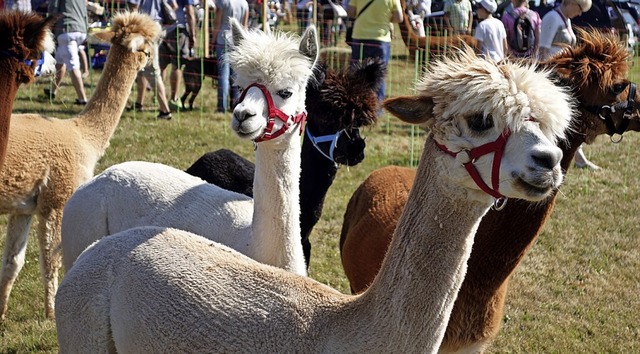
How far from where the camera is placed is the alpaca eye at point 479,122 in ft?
7.59

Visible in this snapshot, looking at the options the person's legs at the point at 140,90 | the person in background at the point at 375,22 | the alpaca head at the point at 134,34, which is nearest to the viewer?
the alpaca head at the point at 134,34

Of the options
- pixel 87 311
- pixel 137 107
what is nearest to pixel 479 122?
pixel 87 311

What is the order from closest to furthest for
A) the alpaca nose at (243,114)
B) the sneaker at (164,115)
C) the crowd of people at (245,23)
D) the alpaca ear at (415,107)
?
the alpaca ear at (415,107), the alpaca nose at (243,114), the crowd of people at (245,23), the sneaker at (164,115)

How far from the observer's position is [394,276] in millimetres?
2398

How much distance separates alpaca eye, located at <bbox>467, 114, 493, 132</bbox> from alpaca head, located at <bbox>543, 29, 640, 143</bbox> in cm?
148

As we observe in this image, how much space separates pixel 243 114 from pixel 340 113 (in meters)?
1.21

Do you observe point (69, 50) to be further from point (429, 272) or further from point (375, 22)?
point (429, 272)

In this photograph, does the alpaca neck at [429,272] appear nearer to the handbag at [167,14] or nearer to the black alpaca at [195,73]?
the black alpaca at [195,73]

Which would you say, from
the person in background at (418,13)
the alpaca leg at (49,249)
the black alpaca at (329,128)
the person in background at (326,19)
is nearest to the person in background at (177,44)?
the person in background at (418,13)

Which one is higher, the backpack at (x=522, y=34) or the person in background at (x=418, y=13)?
the person in background at (x=418, y=13)

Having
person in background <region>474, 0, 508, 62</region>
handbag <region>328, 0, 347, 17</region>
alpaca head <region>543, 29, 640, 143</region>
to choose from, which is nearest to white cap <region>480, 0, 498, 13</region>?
person in background <region>474, 0, 508, 62</region>

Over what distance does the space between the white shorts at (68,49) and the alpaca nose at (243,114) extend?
7.92m

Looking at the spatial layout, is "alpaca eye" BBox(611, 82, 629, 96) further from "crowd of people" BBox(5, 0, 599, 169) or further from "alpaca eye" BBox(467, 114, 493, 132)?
"crowd of people" BBox(5, 0, 599, 169)

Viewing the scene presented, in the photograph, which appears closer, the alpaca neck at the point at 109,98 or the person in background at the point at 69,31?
the alpaca neck at the point at 109,98
